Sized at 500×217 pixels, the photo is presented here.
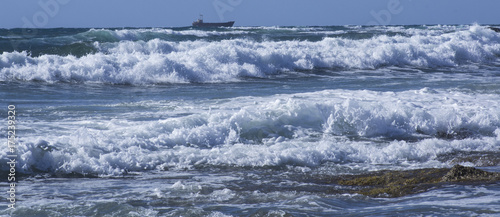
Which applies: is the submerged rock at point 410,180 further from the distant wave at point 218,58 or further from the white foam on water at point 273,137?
the distant wave at point 218,58

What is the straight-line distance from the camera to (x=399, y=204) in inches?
216

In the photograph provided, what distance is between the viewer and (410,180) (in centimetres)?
639

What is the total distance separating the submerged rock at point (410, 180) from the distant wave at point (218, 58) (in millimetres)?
12360

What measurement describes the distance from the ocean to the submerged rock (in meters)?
0.20

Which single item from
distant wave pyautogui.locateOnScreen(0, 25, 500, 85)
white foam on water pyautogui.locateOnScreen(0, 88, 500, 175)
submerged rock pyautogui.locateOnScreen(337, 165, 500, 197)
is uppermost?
distant wave pyautogui.locateOnScreen(0, 25, 500, 85)

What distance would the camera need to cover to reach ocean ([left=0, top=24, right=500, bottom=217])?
5699mm

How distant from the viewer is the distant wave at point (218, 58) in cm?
1828

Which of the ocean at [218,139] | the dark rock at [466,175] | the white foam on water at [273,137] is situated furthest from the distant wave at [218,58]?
the dark rock at [466,175]

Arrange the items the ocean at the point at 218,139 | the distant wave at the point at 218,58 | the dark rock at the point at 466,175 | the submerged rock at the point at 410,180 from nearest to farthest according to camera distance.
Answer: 1. the ocean at the point at 218,139
2. the submerged rock at the point at 410,180
3. the dark rock at the point at 466,175
4. the distant wave at the point at 218,58

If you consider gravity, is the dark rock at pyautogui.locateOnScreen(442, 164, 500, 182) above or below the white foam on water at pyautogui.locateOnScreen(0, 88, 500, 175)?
below

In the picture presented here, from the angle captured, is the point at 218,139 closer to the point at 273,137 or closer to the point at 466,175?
the point at 273,137

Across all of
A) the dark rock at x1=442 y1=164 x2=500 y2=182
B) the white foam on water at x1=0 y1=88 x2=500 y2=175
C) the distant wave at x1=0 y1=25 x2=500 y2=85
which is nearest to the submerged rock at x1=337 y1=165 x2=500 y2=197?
the dark rock at x1=442 y1=164 x2=500 y2=182

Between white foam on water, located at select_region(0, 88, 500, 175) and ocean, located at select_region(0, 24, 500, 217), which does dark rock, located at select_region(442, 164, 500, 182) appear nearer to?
ocean, located at select_region(0, 24, 500, 217)

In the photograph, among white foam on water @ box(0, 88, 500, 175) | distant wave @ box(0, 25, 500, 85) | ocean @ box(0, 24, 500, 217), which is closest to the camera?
ocean @ box(0, 24, 500, 217)
